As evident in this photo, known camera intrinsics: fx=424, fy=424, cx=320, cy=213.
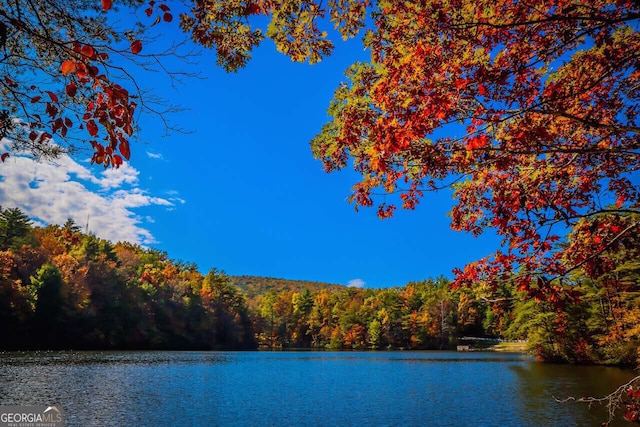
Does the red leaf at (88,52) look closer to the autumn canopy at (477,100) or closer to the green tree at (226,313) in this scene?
the autumn canopy at (477,100)

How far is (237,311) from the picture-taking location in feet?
292

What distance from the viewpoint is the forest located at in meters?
34.7

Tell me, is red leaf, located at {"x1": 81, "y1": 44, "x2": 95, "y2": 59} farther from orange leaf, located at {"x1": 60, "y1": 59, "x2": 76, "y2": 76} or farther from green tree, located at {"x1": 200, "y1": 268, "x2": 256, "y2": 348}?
green tree, located at {"x1": 200, "y1": 268, "x2": 256, "y2": 348}

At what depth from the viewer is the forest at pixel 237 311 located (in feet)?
114

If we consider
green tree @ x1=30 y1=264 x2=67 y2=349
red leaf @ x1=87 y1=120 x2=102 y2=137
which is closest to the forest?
green tree @ x1=30 y1=264 x2=67 y2=349

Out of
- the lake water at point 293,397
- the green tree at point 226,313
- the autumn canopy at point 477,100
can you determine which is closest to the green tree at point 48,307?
the lake water at point 293,397

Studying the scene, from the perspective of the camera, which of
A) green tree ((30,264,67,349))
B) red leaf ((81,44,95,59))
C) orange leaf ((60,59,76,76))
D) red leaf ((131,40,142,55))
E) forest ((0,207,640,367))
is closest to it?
orange leaf ((60,59,76,76))

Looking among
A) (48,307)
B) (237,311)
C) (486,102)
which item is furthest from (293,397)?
(237,311)

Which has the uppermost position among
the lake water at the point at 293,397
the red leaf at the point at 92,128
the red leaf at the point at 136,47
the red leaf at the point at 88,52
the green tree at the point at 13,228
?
the green tree at the point at 13,228

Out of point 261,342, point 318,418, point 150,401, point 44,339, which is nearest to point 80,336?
point 44,339

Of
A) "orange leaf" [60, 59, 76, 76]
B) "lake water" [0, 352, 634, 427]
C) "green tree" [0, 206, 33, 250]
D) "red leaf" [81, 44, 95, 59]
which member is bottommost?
"lake water" [0, 352, 634, 427]

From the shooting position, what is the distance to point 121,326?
5922cm

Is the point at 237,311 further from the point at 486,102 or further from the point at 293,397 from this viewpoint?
the point at 486,102

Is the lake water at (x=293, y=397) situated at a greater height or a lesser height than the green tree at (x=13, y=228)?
lesser
